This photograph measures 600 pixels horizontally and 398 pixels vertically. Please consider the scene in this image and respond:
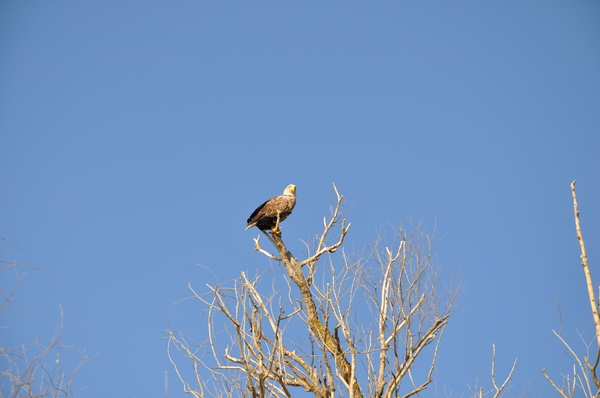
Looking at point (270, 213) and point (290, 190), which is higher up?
point (290, 190)

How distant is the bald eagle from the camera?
7.41 metres

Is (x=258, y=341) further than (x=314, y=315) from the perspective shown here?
No

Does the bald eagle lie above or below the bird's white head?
below

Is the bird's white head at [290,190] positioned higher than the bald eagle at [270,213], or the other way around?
the bird's white head at [290,190]

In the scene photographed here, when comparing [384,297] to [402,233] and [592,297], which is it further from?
[592,297]

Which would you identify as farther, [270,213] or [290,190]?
[290,190]

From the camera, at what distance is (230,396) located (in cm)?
430

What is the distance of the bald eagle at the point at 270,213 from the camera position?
7409 millimetres

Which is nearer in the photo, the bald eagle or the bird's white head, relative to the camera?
the bald eagle

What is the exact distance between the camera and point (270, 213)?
7.41 meters

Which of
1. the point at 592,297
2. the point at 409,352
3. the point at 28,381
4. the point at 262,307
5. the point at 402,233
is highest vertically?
the point at 402,233

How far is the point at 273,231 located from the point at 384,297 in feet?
7.95

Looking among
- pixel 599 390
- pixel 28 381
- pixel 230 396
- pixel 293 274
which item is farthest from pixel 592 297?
pixel 293 274

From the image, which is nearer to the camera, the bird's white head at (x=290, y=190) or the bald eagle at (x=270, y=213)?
the bald eagle at (x=270, y=213)
